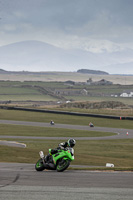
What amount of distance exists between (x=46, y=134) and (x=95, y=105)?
78.0 meters

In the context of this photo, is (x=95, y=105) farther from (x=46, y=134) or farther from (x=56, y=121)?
(x=46, y=134)

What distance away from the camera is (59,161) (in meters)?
20.2

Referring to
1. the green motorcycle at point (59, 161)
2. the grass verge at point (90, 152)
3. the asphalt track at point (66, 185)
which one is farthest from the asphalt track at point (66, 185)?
the grass verge at point (90, 152)

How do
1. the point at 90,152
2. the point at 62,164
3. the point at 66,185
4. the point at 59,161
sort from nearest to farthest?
the point at 66,185
the point at 62,164
the point at 59,161
the point at 90,152

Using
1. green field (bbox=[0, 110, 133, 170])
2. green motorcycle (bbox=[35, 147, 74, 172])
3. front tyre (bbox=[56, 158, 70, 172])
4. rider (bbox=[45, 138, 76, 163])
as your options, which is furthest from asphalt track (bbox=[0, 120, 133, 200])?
green field (bbox=[0, 110, 133, 170])

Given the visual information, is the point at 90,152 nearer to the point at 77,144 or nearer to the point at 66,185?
the point at 77,144

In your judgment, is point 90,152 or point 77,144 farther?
point 77,144

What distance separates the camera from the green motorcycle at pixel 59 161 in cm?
1991

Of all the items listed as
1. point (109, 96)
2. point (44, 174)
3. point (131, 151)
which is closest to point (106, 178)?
point (44, 174)

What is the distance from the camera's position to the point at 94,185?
1600 cm

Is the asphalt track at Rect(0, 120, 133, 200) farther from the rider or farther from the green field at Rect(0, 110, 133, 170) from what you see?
the green field at Rect(0, 110, 133, 170)

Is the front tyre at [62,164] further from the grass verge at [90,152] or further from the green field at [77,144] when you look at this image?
the grass verge at [90,152]

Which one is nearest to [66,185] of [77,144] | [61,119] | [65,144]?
[65,144]

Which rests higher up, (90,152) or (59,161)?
(59,161)
